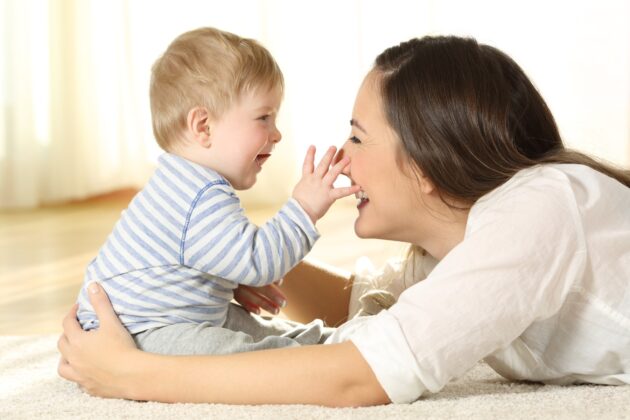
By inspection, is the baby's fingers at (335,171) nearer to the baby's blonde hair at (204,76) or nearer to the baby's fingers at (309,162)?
the baby's fingers at (309,162)

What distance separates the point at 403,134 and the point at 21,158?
4.05 meters

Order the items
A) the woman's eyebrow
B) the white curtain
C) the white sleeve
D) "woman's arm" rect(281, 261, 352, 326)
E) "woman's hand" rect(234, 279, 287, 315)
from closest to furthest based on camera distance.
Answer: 1. the white sleeve
2. the woman's eyebrow
3. "woman's hand" rect(234, 279, 287, 315)
4. "woman's arm" rect(281, 261, 352, 326)
5. the white curtain

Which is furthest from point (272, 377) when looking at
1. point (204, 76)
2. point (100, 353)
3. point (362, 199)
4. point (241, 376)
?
point (204, 76)

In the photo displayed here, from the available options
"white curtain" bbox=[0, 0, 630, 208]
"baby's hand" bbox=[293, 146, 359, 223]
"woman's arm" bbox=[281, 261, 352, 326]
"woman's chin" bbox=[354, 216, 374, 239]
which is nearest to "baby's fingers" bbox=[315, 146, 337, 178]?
"baby's hand" bbox=[293, 146, 359, 223]

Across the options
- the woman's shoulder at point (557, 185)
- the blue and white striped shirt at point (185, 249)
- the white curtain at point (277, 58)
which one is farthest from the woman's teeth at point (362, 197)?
the white curtain at point (277, 58)

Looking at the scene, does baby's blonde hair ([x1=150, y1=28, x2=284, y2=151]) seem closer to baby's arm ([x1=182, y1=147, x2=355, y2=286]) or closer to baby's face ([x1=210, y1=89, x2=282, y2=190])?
baby's face ([x1=210, y1=89, x2=282, y2=190])

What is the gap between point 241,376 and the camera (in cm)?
146

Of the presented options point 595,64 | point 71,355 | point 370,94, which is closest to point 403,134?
point 370,94

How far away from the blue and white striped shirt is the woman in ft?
0.20

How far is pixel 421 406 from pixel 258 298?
53cm

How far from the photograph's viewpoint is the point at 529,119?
1.62 meters

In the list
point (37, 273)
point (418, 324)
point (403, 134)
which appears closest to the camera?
point (418, 324)

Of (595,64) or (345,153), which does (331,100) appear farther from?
(345,153)

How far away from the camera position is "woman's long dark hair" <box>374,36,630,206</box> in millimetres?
1562
